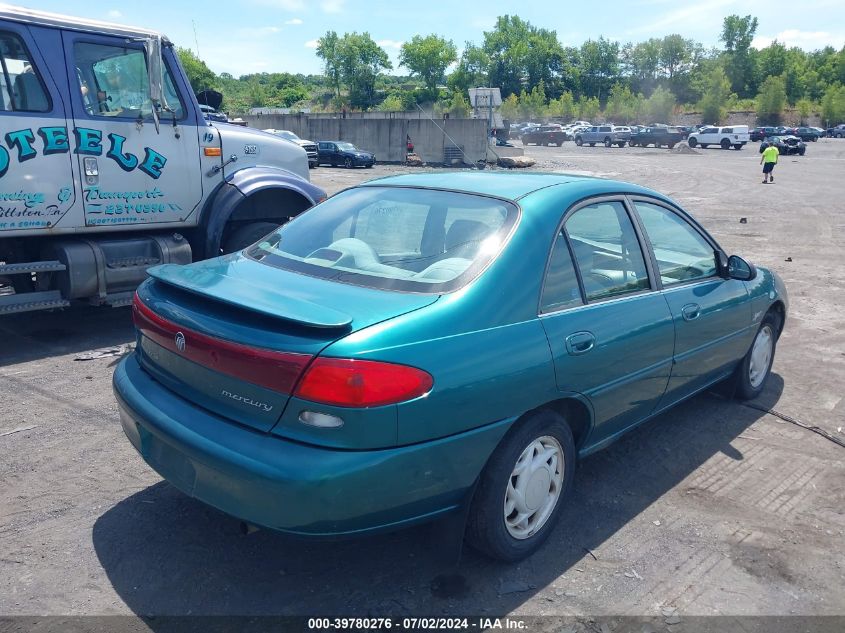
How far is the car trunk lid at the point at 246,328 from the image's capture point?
2.68m

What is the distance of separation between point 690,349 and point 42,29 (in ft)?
18.5

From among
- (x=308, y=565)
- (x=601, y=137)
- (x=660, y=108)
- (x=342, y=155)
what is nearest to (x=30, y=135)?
(x=308, y=565)

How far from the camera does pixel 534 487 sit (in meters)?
3.21

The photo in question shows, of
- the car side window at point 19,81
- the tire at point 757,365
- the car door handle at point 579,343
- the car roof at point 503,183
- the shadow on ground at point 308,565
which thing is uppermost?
the car side window at point 19,81

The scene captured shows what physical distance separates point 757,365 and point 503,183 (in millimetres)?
2818

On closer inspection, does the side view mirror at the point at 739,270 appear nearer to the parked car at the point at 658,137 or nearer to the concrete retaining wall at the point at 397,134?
the concrete retaining wall at the point at 397,134

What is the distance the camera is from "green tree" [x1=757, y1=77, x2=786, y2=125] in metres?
88.8

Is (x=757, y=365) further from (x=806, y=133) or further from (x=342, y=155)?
(x=806, y=133)

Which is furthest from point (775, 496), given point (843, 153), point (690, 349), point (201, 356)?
point (843, 153)

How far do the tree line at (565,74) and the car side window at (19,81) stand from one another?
334 ft

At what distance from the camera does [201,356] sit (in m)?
2.94

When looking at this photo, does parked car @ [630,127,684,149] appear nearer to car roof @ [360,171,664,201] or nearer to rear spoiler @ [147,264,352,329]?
car roof @ [360,171,664,201]

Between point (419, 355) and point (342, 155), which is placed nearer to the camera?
point (419, 355)

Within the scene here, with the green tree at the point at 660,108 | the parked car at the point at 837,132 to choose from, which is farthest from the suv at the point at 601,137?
the green tree at the point at 660,108
